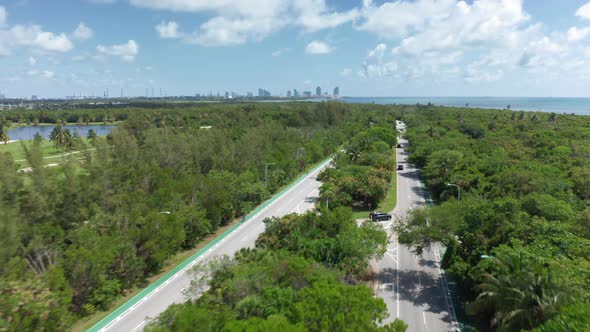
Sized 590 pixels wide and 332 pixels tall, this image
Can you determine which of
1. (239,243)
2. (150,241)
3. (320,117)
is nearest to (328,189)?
(239,243)

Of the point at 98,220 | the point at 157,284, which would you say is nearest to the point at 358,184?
the point at 157,284

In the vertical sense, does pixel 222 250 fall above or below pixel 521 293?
below

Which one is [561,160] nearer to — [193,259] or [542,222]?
[542,222]

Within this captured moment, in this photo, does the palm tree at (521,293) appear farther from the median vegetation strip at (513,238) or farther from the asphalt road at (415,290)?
the asphalt road at (415,290)

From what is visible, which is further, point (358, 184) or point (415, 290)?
point (358, 184)

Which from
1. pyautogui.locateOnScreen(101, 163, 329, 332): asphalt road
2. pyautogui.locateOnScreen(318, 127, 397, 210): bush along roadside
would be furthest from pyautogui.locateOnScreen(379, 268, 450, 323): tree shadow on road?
pyautogui.locateOnScreen(101, 163, 329, 332): asphalt road

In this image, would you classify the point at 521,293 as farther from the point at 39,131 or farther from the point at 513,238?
the point at 39,131
